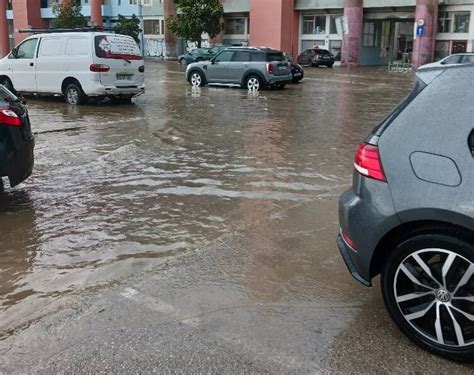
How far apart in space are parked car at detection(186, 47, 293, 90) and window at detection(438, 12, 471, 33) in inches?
889

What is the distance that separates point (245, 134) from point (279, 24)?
36.5 metres

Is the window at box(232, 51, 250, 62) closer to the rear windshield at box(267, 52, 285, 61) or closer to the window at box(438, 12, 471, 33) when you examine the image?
the rear windshield at box(267, 52, 285, 61)

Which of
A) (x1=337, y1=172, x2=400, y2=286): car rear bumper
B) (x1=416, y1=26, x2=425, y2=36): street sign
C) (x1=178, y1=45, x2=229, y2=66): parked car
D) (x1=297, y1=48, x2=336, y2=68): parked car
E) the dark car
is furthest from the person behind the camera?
(x1=297, y1=48, x2=336, y2=68): parked car

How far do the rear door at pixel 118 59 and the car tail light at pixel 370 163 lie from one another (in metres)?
12.9

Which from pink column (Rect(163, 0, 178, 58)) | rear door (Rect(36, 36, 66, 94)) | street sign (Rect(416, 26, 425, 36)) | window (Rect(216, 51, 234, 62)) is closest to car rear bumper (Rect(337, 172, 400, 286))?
rear door (Rect(36, 36, 66, 94))

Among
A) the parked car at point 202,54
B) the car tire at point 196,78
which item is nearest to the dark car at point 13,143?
the car tire at point 196,78

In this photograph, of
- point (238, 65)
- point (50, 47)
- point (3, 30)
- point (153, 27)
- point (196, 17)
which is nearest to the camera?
point (50, 47)

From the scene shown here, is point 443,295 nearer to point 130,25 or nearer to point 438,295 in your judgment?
point 438,295

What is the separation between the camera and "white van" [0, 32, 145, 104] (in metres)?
15.4

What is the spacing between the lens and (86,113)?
14781mm

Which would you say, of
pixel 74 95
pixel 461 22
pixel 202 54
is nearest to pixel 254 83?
pixel 74 95

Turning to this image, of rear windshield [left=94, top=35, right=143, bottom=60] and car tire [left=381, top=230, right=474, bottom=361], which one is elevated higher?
rear windshield [left=94, top=35, right=143, bottom=60]

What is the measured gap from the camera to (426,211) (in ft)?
10.6

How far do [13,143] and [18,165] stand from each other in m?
0.24
